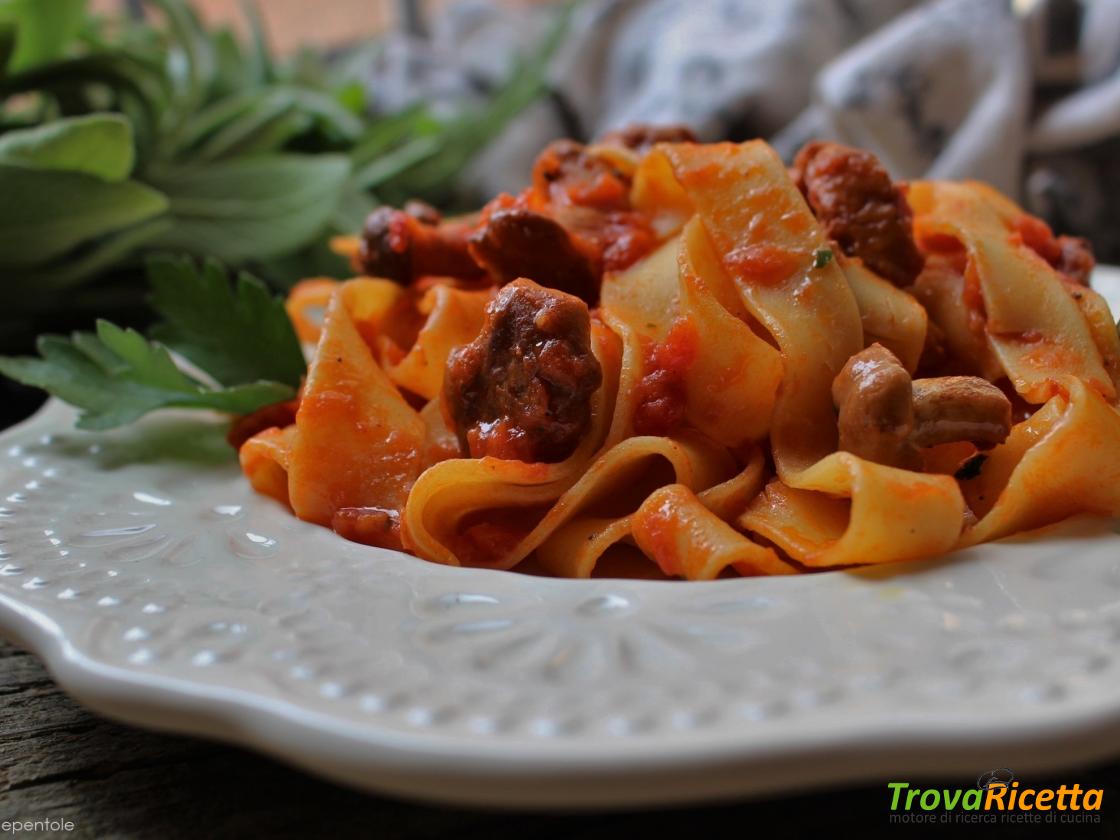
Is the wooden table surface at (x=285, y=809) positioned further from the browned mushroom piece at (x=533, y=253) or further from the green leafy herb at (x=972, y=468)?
the browned mushroom piece at (x=533, y=253)

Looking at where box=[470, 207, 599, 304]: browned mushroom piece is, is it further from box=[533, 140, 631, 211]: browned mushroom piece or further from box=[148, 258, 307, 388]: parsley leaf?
box=[148, 258, 307, 388]: parsley leaf

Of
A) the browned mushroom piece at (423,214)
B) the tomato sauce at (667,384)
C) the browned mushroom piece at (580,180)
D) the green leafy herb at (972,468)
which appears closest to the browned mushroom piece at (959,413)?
the green leafy herb at (972,468)

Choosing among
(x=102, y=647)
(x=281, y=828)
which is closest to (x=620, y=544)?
(x=281, y=828)

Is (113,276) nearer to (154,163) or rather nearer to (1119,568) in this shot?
(154,163)

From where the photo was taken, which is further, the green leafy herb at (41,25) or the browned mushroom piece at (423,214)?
the green leafy herb at (41,25)

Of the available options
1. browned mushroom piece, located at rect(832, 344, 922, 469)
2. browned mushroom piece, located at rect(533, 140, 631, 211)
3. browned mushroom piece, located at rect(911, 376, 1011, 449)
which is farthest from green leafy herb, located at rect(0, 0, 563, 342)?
browned mushroom piece, located at rect(911, 376, 1011, 449)
